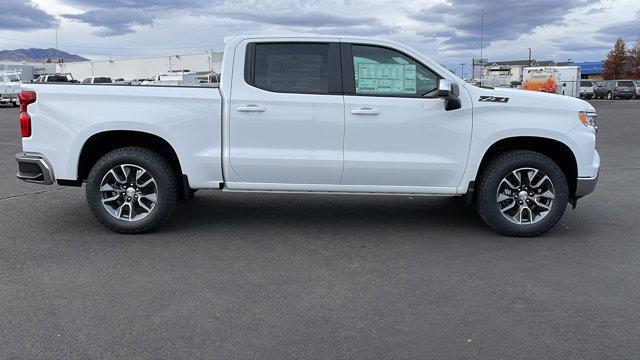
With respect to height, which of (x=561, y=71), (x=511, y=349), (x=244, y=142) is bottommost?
(x=511, y=349)

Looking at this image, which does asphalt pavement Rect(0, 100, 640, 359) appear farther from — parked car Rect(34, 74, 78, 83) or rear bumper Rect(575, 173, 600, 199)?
parked car Rect(34, 74, 78, 83)

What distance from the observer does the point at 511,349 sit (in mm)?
3428

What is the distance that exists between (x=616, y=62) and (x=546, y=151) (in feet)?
297

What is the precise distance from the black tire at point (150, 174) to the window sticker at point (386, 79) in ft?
6.87

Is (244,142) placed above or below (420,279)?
above

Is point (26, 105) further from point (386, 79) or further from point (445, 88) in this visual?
point (445, 88)

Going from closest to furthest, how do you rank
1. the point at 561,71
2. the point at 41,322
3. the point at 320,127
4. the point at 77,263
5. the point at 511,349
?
the point at 511,349, the point at 41,322, the point at 77,263, the point at 320,127, the point at 561,71

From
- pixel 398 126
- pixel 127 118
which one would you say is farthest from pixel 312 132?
pixel 127 118

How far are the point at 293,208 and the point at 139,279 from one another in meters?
2.76

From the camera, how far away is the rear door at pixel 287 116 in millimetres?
5488

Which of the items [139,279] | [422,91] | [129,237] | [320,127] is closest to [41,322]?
[139,279]

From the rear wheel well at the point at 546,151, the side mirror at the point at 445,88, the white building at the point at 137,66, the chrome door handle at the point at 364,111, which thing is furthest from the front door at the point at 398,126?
the white building at the point at 137,66

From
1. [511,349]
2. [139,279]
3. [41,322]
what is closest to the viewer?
[511,349]

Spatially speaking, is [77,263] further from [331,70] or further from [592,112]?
[592,112]
